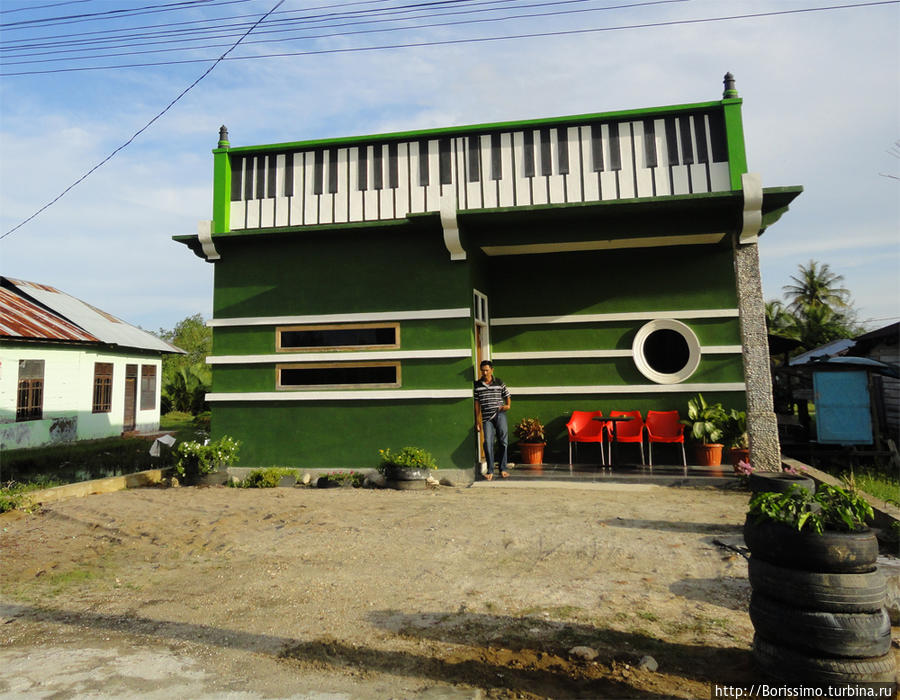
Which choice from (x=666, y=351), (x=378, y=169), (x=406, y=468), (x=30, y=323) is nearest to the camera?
(x=406, y=468)

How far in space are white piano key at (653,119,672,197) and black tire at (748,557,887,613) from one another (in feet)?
25.7

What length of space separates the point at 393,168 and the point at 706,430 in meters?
6.98

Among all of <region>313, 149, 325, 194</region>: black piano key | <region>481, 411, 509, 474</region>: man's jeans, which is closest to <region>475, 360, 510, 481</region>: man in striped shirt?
<region>481, 411, 509, 474</region>: man's jeans

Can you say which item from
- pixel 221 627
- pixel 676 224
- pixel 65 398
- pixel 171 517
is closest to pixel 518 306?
pixel 676 224

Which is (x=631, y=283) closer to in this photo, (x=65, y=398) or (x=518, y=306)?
(x=518, y=306)

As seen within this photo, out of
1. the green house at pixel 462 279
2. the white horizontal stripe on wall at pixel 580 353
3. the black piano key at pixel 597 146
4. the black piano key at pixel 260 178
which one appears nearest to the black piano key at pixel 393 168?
the green house at pixel 462 279

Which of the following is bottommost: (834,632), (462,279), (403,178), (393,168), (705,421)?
(834,632)

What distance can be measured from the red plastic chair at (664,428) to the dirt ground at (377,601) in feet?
7.97

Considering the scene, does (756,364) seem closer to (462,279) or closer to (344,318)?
(462,279)

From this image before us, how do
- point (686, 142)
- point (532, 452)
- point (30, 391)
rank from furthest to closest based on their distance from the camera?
point (30, 391) → point (532, 452) → point (686, 142)

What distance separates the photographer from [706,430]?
9164 millimetres

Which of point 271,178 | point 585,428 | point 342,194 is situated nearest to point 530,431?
point 585,428

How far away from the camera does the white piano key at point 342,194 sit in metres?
10.2

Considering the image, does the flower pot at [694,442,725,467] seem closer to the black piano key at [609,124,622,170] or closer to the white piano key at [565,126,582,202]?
the white piano key at [565,126,582,202]
